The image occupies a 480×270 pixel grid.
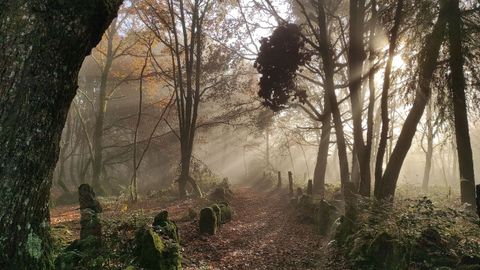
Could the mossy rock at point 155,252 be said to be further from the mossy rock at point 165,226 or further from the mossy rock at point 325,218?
the mossy rock at point 325,218

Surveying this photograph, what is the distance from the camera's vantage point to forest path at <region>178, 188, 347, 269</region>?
25.2ft

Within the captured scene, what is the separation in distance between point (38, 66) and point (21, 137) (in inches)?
24.0

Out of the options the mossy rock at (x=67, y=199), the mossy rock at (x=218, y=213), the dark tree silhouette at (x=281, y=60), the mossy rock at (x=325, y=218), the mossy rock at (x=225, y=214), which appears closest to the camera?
the mossy rock at (x=325, y=218)

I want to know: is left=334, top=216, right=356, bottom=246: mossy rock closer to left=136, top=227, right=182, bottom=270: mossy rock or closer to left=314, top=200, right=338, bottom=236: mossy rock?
left=314, top=200, right=338, bottom=236: mossy rock

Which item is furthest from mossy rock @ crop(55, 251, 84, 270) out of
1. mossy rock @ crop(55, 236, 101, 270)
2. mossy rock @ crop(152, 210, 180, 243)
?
Answer: mossy rock @ crop(152, 210, 180, 243)

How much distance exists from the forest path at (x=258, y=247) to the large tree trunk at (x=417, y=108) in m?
2.26

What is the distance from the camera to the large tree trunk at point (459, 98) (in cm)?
970

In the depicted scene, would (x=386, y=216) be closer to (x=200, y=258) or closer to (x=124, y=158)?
(x=200, y=258)

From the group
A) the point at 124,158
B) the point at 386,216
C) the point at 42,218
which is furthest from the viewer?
the point at 124,158

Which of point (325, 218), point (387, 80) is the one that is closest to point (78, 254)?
point (325, 218)

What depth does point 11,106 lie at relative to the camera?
313 cm

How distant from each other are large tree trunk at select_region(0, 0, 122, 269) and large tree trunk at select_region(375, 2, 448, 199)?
8.33m

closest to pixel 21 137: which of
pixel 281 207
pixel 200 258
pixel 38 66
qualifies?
pixel 38 66

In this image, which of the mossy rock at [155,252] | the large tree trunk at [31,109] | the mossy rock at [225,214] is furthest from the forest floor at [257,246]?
the large tree trunk at [31,109]
